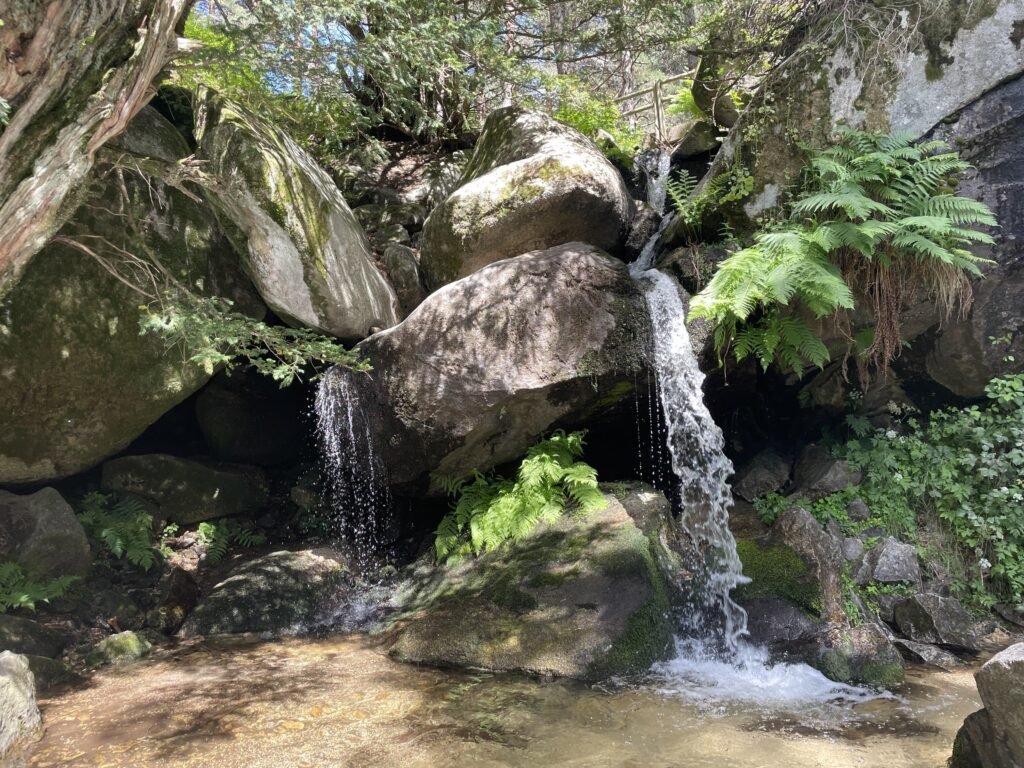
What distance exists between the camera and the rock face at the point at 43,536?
21.1ft

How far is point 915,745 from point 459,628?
10.7 feet

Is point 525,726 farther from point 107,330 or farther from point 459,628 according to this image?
point 107,330

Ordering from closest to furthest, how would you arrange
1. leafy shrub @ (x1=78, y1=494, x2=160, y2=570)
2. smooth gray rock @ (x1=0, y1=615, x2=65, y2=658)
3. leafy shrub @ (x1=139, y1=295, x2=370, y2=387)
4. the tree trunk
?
the tree trunk
leafy shrub @ (x1=139, y1=295, x2=370, y2=387)
smooth gray rock @ (x1=0, y1=615, x2=65, y2=658)
leafy shrub @ (x1=78, y1=494, x2=160, y2=570)

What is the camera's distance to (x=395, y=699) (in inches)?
181

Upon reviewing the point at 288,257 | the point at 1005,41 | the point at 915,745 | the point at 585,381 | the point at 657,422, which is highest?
the point at 1005,41

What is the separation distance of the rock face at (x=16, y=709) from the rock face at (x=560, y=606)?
2454 millimetres

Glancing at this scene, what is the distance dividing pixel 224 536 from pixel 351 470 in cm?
195

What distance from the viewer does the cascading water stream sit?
476cm

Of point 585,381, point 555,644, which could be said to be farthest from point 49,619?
point 585,381

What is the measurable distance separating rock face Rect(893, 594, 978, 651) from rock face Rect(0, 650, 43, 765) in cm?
654

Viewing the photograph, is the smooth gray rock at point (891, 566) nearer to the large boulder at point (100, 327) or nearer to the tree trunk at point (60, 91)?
the large boulder at point (100, 327)

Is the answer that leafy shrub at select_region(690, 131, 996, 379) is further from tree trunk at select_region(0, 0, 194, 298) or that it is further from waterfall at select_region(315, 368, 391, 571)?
tree trunk at select_region(0, 0, 194, 298)

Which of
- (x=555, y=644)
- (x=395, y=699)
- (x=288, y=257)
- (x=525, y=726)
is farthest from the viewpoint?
(x=288, y=257)

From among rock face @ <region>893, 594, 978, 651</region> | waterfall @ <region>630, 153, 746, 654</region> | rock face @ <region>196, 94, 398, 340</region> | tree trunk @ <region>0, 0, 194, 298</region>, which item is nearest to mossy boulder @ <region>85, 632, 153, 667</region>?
tree trunk @ <region>0, 0, 194, 298</region>
